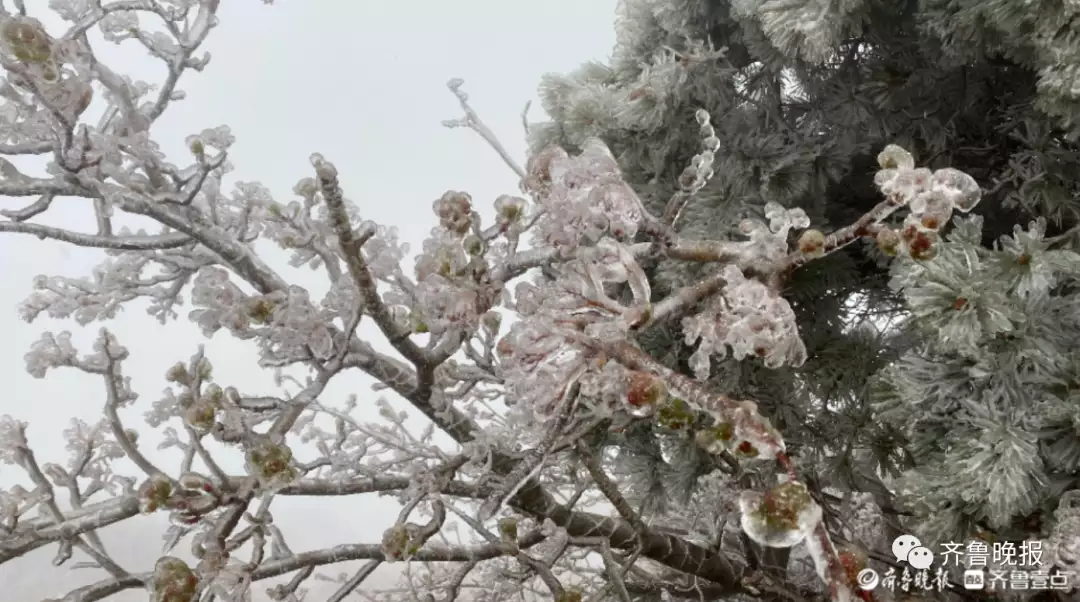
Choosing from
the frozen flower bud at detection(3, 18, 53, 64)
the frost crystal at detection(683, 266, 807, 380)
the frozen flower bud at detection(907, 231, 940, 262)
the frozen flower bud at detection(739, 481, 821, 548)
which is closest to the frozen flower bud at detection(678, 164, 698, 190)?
the frost crystal at detection(683, 266, 807, 380)

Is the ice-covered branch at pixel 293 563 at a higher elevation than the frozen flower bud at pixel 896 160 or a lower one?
higher

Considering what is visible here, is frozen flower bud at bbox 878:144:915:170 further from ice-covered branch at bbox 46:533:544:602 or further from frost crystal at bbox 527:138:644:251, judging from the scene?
ice-covered branch at bbox 46:533:544:602

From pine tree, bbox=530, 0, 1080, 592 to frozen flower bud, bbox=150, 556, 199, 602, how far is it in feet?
2.40

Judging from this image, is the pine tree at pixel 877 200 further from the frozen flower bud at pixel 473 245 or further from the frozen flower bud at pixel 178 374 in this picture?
the frozen flower bud at pixel 178 374

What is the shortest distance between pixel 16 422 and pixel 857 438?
1.46 m

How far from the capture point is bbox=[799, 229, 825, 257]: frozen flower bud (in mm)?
567

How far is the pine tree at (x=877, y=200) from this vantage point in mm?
885

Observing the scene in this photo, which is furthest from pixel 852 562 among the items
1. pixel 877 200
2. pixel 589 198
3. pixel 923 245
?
pixel 877 200

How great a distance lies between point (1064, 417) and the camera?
867 mm

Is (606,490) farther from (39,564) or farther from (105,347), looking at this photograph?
(39,564)

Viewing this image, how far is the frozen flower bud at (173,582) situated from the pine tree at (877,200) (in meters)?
0.73

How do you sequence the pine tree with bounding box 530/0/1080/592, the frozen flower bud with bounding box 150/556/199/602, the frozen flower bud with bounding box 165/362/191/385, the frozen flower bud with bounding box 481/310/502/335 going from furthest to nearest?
the pine tree with bounding box 530/0/1080/592, the frozen flower bud with bounding box 481/310/502/335, the frozen flower bud with bounding box 165/362/191/385, the frozen flower bud with bounding box 150/556/199/602

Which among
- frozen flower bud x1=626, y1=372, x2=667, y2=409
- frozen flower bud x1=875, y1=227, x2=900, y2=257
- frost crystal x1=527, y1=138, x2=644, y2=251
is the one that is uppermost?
frost crystal x1=527, y1=138, x2=644, y2=251

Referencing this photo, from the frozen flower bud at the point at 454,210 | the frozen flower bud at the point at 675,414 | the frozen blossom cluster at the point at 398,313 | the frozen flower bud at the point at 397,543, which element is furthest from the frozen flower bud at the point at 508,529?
the frozen flower bud at the point at 454,210
